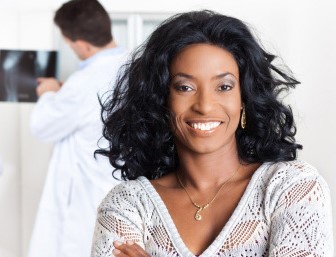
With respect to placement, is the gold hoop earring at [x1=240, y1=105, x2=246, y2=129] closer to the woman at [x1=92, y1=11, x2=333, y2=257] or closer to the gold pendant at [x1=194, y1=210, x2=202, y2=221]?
the woman at [x1=92, y1=11, x2=333, y2=257]

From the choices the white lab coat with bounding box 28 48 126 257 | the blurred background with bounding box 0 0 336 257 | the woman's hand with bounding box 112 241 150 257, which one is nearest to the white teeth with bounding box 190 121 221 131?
the woman's hand with bounding box 112 241 150 257

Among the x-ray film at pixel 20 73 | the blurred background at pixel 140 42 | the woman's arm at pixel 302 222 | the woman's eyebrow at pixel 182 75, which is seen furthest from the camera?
the x-ray film at pixel 20 73

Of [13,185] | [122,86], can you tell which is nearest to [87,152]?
[13,185]

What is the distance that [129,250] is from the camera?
170 centimetres

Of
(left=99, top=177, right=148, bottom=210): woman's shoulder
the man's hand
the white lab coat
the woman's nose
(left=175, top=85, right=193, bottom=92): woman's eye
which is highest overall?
(left=175, top=85, right=193, bottom=92): woman's eye

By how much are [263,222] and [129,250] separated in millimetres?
270

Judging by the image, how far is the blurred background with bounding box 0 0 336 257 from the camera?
11.7 feet

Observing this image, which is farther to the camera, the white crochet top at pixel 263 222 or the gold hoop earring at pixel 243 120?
the gold hoop earring at pixel 243 120

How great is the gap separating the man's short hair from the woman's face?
167 cm

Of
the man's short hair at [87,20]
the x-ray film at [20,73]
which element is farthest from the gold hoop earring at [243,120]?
the x-ray film at [20,73]

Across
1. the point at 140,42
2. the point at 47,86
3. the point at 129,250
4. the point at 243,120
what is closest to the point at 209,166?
the point at 243,120

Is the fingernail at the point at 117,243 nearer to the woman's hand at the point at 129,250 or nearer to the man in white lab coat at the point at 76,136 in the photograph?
the woman's hand at the point at 129,250

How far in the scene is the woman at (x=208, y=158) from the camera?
165 cm

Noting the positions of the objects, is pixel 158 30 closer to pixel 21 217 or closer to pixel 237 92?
pixel 237 92
